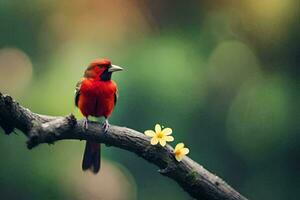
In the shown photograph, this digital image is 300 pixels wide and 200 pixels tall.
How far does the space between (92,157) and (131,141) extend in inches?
16.3

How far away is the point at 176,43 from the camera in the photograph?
210 inches

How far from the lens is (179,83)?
17.1 ft

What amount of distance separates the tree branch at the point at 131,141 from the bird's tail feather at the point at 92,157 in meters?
0.34

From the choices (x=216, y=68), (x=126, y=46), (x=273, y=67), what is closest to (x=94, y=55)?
(x=126, y=46)

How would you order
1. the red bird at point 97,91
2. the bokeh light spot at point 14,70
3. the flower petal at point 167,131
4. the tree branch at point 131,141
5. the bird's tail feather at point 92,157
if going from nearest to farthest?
1. the tree branch at point 131,141
2. the flower petal at point 167,131
3. the red bird at point 97,91
4. the bird's tail feather at point 92,157
5. the bokeh light spot at point 14,70

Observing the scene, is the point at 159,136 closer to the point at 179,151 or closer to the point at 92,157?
the point at 179,151

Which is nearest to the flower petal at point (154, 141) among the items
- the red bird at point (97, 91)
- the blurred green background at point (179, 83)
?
the red bird at point (97, 91)

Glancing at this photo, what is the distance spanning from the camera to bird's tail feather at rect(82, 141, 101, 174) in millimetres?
3141

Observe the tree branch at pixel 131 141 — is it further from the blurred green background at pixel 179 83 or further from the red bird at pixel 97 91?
the blurred green background at pixel 179 83

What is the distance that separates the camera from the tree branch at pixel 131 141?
2.53 meters

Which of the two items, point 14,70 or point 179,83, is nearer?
point 179,83

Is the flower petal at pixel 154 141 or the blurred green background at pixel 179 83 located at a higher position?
the blurred green background at pixel 179 83

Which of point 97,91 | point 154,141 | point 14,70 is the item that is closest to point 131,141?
point 154,141

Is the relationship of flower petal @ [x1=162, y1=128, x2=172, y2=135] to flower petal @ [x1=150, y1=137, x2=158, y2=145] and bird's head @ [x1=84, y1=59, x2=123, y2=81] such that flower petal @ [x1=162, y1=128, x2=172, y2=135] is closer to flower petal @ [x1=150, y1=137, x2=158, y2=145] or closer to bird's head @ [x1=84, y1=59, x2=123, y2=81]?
flower petal @ [x1=150, y1=137, x2=158, y2=145]
